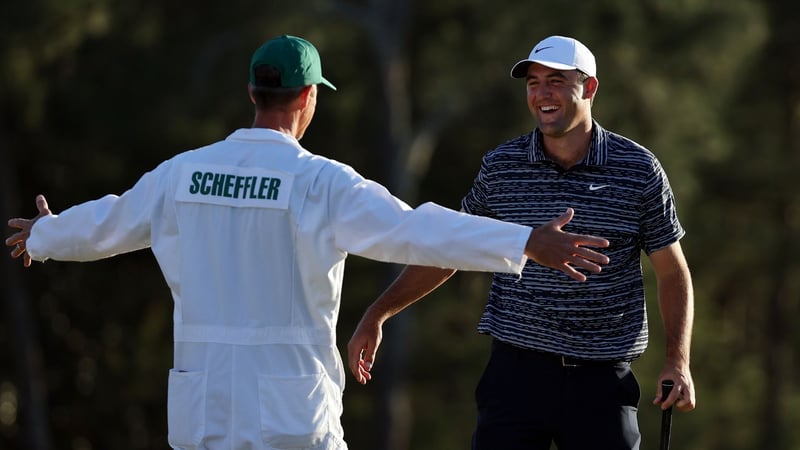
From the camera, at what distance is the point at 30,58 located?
1691 centimetres

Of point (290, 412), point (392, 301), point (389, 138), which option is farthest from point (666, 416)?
point (389, 138)

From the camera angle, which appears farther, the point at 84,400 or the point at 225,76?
the point at 84,400

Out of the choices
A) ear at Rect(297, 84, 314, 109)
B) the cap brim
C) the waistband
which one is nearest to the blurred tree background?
the cap brim

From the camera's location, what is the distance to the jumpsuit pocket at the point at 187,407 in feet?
14.0

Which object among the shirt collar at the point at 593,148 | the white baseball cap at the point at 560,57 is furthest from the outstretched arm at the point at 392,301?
the white baseball cap at the point at 560,57

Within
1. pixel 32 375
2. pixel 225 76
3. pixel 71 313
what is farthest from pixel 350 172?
pixel 71 313

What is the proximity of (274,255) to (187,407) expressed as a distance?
0.53 meters

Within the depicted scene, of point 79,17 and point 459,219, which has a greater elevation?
point 79,17

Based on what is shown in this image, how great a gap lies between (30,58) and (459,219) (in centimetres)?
1364

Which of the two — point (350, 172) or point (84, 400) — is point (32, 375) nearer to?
point (84, 400)

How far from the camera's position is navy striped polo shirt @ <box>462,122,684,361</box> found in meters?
4.88

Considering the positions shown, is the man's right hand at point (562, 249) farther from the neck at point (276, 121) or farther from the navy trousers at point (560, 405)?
the navy trousers at point (560, 405)

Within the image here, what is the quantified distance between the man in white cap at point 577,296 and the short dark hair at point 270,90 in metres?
1.02

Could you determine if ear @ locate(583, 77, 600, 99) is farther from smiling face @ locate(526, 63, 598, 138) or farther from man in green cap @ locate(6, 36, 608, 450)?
man in green cap @ locate(6, 36, 608, 450)
